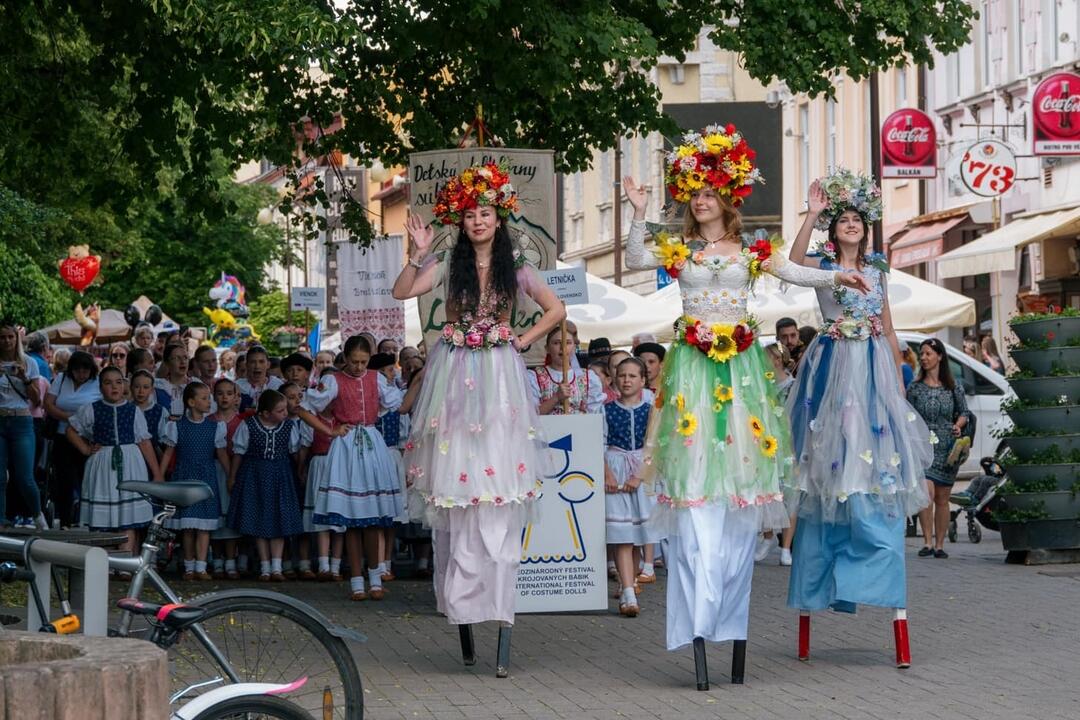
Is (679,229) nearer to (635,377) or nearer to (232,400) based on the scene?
(635,377)

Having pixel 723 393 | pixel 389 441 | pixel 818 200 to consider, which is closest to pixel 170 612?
pixel 723 393

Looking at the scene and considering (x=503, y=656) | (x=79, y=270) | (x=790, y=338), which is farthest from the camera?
(x=79, y=270)

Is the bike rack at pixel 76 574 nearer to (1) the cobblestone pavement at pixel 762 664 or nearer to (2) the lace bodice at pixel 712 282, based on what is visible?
(1) the cobblestone pavement at pixel 762 664

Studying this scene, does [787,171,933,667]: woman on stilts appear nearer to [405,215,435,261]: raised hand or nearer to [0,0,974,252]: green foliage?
[405,215,435,261]: raised hand

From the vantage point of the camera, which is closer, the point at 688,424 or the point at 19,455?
the point at 688,424

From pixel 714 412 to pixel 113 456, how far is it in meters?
7.17

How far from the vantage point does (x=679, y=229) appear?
10125 millimetres

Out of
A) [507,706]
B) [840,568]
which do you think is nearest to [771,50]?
[840,568]

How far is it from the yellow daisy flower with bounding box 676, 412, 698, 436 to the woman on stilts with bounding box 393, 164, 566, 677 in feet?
2.74

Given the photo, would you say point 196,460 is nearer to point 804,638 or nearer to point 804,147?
point 804,638

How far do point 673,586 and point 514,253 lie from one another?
1.96 metres

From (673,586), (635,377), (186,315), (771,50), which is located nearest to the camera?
(673,586)

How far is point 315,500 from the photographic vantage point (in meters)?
15.0

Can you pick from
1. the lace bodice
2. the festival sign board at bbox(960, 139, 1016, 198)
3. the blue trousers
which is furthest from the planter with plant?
the festival sign board at bbox(960, 139, 1016, 198)
